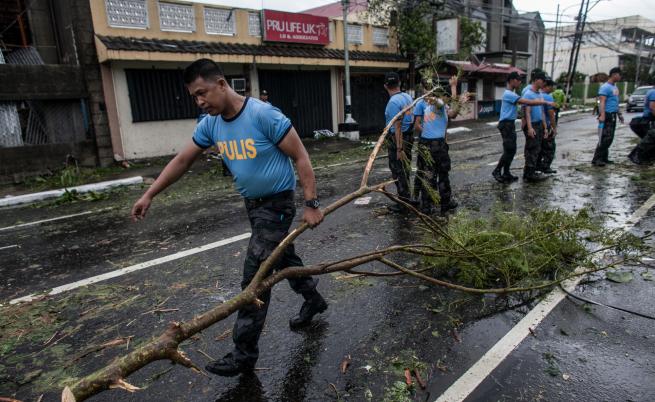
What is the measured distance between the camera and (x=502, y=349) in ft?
9.34

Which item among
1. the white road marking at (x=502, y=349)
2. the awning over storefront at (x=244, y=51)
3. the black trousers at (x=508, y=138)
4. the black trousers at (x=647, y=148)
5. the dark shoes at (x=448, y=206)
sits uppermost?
the awning over storefront at (x=244, y=51)

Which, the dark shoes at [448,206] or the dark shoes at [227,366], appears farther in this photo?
the dark shoes at [448,206]

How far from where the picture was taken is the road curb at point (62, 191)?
28.8 ft

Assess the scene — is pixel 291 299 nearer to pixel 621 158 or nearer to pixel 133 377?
pixel 133 377

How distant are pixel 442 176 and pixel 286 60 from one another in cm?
1068

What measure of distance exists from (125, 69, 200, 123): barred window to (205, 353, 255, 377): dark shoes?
37.6 ft

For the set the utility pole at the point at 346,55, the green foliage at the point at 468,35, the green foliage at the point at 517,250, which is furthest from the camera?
the green foliage at the point at 468,35

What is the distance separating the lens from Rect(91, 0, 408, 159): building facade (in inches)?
485

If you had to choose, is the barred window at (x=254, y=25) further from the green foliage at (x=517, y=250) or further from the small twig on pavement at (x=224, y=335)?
the small twig on pavement at (x=224, y=335)

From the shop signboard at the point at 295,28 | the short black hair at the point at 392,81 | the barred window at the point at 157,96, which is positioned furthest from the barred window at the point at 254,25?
the short black hair at the point at 392,81

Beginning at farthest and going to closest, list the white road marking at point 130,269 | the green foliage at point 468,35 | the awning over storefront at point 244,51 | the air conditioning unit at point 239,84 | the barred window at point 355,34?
the green foliage at point 468,35 → the barred window at point 355,34 → the air conditioning unit at point 239,84 → the awning over storefront at point 244,51 → the white road marking at point 130,269

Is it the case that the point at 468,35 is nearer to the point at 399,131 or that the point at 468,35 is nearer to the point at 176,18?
the point at 176,18

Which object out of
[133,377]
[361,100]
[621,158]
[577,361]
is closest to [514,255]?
[577,361]

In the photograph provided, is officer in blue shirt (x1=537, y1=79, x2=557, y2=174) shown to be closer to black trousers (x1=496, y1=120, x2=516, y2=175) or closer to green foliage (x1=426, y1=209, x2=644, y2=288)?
black trousers (x1=496, y1=120, x2=516, y2=175)
